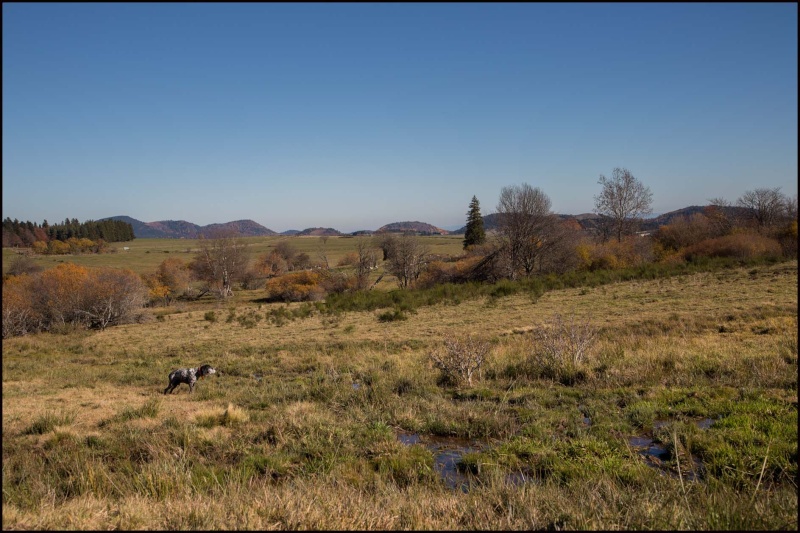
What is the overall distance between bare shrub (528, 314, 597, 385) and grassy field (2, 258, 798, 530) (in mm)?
113

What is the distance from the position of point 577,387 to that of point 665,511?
5278 mm

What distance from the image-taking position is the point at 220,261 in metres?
58.5

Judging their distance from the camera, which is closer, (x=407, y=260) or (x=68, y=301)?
(x=68, y=301)

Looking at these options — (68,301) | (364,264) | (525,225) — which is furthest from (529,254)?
(68,301)

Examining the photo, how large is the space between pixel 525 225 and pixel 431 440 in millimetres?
33562

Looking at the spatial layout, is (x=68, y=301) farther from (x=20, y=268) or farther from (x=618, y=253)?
(x=618, y=253)

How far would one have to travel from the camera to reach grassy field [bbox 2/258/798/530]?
375 cm

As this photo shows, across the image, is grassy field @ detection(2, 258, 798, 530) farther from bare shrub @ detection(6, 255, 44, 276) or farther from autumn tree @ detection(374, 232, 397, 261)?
bare shrub @ detection(6, 255, 44, 276)

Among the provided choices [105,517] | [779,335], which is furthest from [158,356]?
[779,335]

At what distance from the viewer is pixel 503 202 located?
127ft

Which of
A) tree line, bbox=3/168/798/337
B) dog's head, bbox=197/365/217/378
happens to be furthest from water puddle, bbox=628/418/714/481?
tree line, bbox=3/168/798/337

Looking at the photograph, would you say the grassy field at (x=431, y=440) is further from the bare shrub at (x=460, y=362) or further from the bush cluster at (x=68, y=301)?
the bush cluster at (x=68, y=301)

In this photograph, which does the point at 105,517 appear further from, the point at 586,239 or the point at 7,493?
the point at 586,239

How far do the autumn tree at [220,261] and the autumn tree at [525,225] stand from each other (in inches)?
1481
